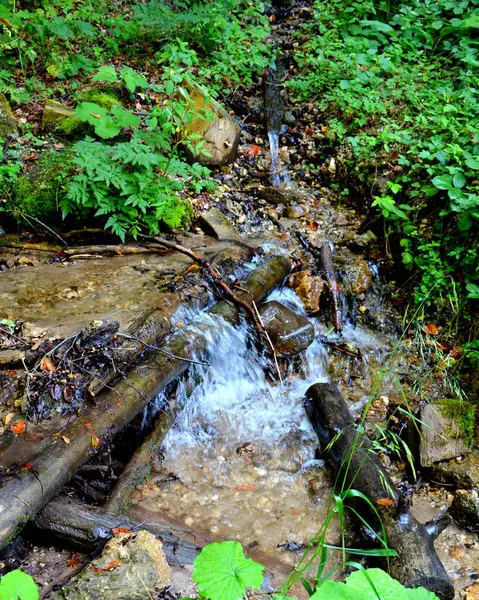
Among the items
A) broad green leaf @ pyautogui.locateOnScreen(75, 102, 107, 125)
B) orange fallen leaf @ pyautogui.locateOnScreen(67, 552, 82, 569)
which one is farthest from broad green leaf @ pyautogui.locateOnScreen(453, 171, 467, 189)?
orange fallen leaf @ pyautogui.locateOnScreen(67, 552, 82, 569)

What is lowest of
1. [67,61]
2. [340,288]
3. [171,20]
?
[340,288]

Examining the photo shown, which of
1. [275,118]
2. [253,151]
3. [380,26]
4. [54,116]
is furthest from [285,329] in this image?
[380,26]

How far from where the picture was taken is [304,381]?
15.5 feet

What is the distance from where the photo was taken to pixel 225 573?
167 cm

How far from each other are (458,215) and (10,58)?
669 centimetres

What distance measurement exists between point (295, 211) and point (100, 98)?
3.09 m

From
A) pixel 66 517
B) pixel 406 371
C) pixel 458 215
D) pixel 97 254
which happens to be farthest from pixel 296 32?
pixel 66 517

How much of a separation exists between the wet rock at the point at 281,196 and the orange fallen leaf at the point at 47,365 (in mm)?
4170

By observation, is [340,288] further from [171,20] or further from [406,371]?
[171,20]

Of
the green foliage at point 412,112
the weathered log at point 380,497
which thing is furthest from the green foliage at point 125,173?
the weathered log at point 380,497

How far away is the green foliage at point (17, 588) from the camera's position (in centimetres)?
175

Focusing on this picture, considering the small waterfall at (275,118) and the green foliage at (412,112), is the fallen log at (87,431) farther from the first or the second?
the small waterfall at (275,118)

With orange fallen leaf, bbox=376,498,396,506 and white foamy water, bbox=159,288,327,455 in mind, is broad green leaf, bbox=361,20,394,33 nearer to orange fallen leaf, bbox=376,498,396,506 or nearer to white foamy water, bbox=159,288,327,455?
white foamy water, bbox=159,288,327,455

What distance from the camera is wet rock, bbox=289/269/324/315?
5.25 meters
